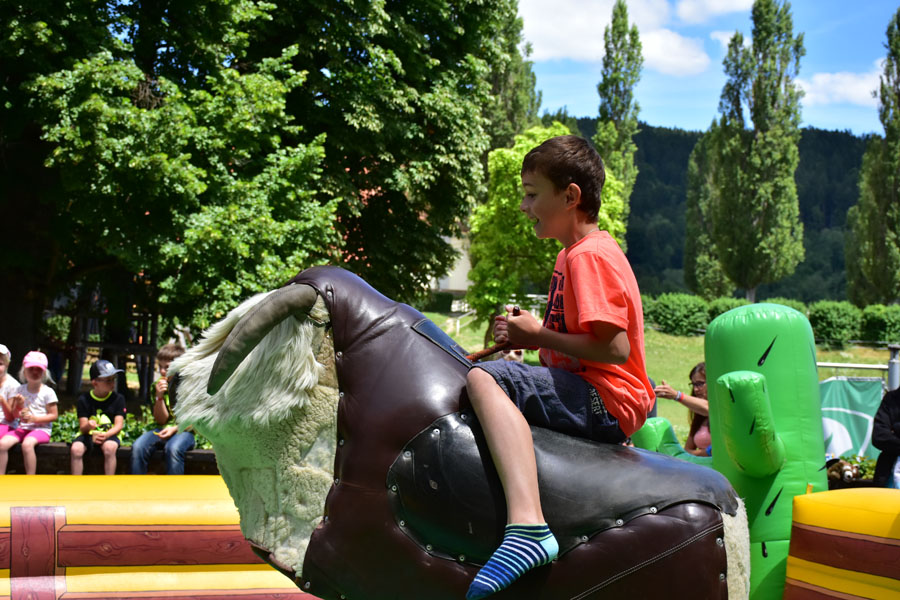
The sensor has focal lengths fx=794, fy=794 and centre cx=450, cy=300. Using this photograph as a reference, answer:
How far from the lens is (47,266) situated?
47.2ft

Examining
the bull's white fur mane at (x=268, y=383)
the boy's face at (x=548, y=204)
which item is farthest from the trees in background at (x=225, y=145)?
the boy's face at (x=548, y=204)

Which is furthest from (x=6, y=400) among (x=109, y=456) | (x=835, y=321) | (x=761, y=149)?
(x=761, y=149)

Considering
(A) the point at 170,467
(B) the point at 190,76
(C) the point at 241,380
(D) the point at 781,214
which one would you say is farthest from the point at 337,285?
(D) the point at 781,214

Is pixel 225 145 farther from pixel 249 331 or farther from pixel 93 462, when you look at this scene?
pixel 249 331

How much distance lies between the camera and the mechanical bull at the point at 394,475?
7.64 ft

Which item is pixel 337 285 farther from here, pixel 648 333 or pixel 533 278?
pixel 648 333

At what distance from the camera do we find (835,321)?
31938 millimetres

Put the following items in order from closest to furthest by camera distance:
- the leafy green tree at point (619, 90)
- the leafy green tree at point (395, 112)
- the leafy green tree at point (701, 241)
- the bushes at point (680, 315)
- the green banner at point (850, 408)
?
the green banner at point (850, 408), the leafy green tree at point (395, 112), the bushes at point (680, 315), the leafy green tree at point (619, 90), the leafy green tree at point (701, 241)

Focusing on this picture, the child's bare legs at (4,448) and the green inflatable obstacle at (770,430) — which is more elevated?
the green inflatable obstacle at (770,430)

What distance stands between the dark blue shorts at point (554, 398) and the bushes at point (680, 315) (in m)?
32.0

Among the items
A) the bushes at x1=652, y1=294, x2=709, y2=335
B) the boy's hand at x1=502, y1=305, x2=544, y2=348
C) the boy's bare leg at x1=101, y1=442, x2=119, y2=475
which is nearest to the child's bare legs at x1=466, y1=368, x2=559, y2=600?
the boy's hand at x1=502, y1=305, x2=544, y2=348

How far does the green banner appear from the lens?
948cm

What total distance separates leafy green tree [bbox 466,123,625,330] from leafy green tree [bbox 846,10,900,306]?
16519 mm

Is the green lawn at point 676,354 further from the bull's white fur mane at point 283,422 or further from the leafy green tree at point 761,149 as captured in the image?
the bull's white fur mane at point 283,422
